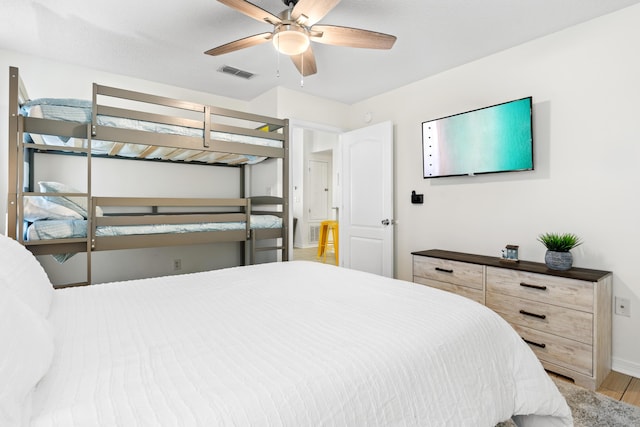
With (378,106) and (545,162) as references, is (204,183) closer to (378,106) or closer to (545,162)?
(378,106)

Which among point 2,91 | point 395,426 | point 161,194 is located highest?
point 2,91

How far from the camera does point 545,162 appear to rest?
2.52 meters

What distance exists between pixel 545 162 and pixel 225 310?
2.57m

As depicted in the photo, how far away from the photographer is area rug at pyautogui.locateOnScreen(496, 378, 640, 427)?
1637 millimetres

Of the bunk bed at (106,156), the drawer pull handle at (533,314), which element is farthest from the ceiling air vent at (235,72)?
the drawer pull handle at (533,314)

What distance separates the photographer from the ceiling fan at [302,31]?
1776 mm

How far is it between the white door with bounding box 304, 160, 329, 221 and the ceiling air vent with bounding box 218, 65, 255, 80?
3.75m

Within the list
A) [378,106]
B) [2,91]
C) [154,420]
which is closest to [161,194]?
[2,91]

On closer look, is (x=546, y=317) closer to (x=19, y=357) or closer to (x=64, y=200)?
(x=19, y=357)

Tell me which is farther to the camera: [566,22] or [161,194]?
[161,194]

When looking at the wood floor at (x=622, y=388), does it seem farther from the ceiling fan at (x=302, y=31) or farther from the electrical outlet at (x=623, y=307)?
the ceiling fan at (x=302, y=31)

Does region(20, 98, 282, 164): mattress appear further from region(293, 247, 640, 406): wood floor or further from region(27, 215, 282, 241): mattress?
region(293, 247, 640, 406): wood floor

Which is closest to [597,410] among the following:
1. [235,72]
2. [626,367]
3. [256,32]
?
[626,367]

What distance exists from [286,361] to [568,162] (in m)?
2.58
